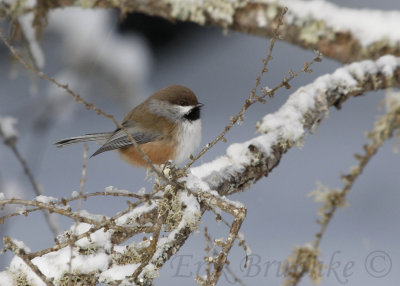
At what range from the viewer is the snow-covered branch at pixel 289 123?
8.83 feet

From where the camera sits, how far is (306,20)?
3.66 m

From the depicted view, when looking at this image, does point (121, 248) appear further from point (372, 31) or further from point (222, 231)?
point (372, 31)

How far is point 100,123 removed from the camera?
5.18 metres

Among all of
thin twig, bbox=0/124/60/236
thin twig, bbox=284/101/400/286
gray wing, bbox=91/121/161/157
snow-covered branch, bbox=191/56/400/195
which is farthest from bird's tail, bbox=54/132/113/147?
thin twig, bbox=284/101/400/286

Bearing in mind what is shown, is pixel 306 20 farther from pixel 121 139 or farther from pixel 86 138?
pixel 86 138

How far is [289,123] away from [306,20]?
41.6 inches

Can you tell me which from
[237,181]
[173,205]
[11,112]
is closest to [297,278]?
[237,181]

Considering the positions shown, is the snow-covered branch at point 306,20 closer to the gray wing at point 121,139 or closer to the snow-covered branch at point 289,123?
the snow-covered branch at point 289,123

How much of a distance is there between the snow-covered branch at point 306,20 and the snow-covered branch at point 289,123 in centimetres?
26

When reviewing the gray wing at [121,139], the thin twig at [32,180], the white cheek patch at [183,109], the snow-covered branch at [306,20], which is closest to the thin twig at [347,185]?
the snow-covered branch at [306,20]

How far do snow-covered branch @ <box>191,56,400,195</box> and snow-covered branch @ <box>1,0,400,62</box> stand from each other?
10.4 inches

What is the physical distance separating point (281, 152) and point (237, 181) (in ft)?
1.24

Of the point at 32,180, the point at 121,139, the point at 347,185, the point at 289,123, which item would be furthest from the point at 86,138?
the point at 347,185

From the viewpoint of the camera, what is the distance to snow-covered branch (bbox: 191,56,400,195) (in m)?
2.69
